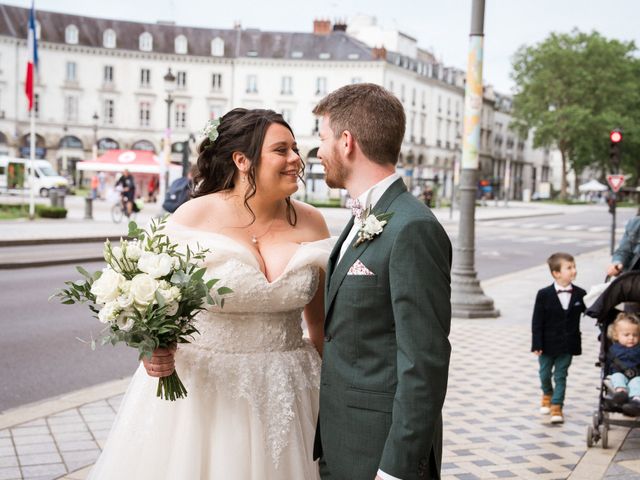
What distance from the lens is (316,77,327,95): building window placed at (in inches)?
3263

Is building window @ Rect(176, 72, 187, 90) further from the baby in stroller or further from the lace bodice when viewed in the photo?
the lace bodice

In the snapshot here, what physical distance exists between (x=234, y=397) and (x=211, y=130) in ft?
3.95

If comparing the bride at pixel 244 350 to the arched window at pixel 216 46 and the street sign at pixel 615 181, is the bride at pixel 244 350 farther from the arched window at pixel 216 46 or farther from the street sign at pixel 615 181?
the arched window at pixel 216 46

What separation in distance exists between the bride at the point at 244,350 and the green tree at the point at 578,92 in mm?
85547

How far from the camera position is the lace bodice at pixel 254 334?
3406 millimetres

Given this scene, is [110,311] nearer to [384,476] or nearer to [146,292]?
[146,292]

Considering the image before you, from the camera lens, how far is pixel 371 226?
8.73ft

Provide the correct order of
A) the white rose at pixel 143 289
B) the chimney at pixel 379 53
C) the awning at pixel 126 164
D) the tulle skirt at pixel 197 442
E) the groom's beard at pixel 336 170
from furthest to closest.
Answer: the chimney at pixel 379 53 < the awning at pixel 126 164 < the tulle skirt at pixel 197 442 < the white rose at pixel 143 289 < the groom's beard at pixel 336 170

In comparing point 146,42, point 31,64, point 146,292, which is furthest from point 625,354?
point 146,42

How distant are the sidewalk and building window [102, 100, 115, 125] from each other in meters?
73.7

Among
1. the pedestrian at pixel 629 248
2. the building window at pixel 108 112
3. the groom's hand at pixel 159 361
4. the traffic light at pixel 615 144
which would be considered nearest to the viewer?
the groom's hand at pixel 159 361

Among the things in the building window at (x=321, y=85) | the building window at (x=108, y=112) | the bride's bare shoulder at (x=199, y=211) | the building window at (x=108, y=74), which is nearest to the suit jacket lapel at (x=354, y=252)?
the bride's bare shoulder at (x=199, y=211)

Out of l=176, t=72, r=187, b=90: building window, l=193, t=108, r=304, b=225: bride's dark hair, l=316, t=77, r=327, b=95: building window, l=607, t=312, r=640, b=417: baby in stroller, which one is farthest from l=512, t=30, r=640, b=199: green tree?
l=193, t=108, r=304, b=225: bride's dark hair

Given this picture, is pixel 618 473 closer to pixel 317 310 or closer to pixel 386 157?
pixel 317 310
